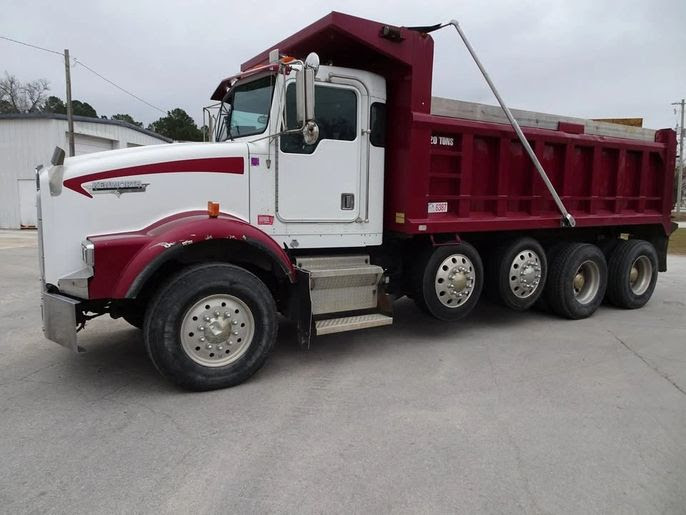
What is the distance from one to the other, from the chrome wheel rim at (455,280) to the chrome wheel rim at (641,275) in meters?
3.65

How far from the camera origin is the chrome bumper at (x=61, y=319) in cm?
400

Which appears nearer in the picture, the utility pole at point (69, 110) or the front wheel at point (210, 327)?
the front wheel at point (210, 327)

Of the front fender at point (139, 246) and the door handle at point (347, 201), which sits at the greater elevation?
the door handle at point (347, 201)

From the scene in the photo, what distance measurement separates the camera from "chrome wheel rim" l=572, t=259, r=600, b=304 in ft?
23.4

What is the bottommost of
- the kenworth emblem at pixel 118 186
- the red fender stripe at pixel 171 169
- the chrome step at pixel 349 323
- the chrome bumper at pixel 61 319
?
the chrome step at pixel 349 323

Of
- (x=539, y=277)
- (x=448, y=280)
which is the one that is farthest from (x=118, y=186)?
(x=539, y=277)

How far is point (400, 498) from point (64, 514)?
1.73m

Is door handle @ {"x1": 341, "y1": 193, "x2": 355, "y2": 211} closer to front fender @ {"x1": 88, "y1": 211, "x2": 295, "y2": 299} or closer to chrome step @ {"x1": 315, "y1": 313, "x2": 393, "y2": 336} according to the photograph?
chrome step @ {"x1": 315, "y1": 313, "x2": 393, "y2": 336}

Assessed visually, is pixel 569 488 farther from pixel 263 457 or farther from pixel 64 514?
pixel 64 514

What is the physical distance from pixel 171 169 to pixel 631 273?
6770 mm

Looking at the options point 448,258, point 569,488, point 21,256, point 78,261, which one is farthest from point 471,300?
point 21,256

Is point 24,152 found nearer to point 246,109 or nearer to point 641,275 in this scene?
point 246,109

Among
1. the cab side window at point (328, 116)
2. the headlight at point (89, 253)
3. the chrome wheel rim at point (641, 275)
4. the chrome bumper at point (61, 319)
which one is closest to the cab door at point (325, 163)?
the cab side window at point (328, 116)

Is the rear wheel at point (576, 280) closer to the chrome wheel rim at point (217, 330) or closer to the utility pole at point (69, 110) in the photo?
the chrome wheel rim at point (217, 330)
